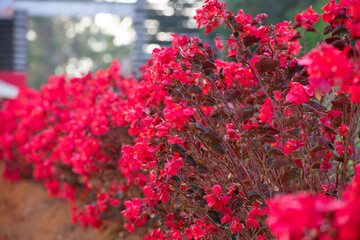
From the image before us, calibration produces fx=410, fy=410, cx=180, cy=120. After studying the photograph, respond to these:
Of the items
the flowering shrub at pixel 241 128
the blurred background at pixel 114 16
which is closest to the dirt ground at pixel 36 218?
→ the flowering shrub at pixel 241 128

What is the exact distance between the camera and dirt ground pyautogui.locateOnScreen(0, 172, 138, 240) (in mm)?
3675

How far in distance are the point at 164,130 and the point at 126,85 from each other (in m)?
1.61

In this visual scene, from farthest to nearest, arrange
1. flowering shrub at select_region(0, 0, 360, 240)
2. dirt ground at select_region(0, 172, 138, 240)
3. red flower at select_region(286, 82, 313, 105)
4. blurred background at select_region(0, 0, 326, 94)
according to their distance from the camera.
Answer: blurred background at select_region(0, 0, 326, 94), dirt ground at select_region(0, 172, 138, 240), flowering shrub at select_region(0, 0, 360, 240), red flower at select_region(286, 82, 313, 105)

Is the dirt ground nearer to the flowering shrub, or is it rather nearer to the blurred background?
the flowering shrub

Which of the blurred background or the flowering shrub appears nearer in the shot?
the flowering shrub

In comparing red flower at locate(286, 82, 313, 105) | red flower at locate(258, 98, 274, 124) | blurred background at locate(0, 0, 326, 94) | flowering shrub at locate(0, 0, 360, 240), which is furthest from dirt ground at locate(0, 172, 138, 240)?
blurred background at locate(0, 0, 326, 94)

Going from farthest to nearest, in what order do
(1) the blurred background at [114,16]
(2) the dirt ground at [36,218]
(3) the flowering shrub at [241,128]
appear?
(1) the blurred background at [114,16]
(2) the dirt ground at [36,218]
(3) the flowering shrub at [241,128]

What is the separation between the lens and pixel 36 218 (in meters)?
4.46

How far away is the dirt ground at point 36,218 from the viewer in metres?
3.67

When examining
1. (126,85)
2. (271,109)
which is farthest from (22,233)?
(271,109)

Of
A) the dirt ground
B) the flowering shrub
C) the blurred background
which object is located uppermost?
the blurred background

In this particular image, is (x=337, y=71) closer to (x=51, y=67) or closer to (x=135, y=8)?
(x=135, y=8)

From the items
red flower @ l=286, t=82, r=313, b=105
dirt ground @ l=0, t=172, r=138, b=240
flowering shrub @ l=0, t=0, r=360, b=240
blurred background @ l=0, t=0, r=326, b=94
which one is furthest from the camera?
blurred background @ l=0, t=0, r=326, b=94

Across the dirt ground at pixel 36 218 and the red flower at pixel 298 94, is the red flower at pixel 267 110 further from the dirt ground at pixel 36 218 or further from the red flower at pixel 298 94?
the dirt ground at pixel 36 218
